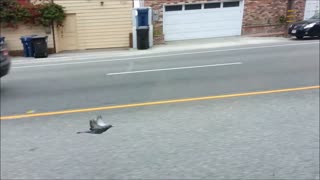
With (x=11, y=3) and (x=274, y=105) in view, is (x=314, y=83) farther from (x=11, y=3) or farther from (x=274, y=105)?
(x=11, y=3)

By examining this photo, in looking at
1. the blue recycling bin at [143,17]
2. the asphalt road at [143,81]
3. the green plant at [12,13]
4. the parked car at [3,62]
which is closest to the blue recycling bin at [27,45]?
the green plant at [12,13]

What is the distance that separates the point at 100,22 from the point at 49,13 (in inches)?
94.2

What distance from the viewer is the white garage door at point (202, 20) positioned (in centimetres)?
1902

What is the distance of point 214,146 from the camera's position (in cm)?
430

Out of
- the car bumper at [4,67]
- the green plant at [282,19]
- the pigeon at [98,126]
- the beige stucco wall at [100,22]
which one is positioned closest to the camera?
the pigeon at [98,126]

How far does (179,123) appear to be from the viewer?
5184 mm

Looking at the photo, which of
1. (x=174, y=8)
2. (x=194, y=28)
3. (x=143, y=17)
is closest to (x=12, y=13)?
(x=143, y=17)

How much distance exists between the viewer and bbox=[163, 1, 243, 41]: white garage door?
19.0m

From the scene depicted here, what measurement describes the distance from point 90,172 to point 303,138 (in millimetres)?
2562

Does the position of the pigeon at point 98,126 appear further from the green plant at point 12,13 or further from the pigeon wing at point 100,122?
the green plant at point 12,13

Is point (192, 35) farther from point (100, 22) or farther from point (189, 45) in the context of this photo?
point (100, 22)

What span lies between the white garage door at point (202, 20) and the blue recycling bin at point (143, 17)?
1.56 meters

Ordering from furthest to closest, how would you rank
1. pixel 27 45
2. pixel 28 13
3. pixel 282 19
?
pixel 282 19 < pixel 28 13 < pixel 27 45

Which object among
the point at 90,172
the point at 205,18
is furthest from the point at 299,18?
the point at 90,172
